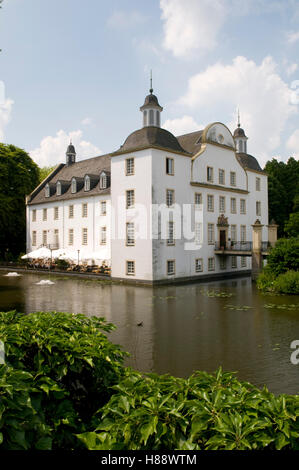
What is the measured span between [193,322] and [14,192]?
42.7 metres

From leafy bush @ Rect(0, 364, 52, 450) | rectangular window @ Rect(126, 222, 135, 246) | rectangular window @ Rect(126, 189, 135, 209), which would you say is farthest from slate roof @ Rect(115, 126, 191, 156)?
leafy bush @ Rect(0, 364, 52, 450)

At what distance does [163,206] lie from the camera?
31.1 meters

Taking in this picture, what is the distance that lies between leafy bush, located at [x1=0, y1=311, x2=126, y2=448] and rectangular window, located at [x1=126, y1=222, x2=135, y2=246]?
27014 millimetres

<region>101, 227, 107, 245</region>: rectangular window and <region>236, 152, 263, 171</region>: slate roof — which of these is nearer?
<region>101, 227, 107, 245</region>: rectangular window

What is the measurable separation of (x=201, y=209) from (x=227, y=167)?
6633 millimetres

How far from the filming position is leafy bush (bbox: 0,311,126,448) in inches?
145

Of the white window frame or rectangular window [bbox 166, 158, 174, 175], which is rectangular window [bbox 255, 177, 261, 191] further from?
the white window frame

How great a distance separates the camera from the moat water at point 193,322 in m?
10.1

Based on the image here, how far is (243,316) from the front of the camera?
1697 cm

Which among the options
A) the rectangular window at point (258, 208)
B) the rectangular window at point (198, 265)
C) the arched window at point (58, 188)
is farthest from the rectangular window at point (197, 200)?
the arched window at point (58, 188)

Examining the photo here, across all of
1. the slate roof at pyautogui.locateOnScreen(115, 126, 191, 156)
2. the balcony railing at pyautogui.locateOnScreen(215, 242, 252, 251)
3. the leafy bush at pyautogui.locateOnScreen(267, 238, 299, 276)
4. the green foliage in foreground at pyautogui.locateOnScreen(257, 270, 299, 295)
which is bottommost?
the green foliage in foreground at pyautogui.locateOnScreen(257, 270, 299, 295)

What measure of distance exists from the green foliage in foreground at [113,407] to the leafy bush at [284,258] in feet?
77.5

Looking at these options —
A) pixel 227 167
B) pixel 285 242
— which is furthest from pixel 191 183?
pixel 285 242
